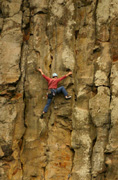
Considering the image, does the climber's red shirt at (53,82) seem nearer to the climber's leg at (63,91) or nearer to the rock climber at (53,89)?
the rock climber at (53,89)

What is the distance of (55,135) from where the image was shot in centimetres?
1327

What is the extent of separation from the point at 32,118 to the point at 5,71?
2.66 meters

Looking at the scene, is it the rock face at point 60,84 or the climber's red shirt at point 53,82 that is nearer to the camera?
the rock face at point 60,84

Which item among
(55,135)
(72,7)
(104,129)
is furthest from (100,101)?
(72,7)

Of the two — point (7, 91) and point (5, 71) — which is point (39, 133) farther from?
point (5, 71)

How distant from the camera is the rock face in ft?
40.4

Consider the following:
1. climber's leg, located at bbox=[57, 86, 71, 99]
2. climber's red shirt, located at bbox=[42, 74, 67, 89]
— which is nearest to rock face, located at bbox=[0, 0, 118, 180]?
climber's leg, located at bbox=[57, 86, 71, 99]

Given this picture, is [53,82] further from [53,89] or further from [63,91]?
[63,91]

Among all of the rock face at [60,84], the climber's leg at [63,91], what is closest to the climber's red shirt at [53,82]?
the climber's leg at [63,91]

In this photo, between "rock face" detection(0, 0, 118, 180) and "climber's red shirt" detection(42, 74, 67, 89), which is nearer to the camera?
"rock face" detection(0, 0, 118, 180)

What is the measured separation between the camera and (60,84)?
1343cm

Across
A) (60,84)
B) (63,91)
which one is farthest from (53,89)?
(60,84)

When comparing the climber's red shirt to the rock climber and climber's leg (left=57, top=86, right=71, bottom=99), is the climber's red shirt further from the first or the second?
climber's leg (left=57, top=86, right=71, bottom=99)

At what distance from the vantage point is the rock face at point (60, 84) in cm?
1233
